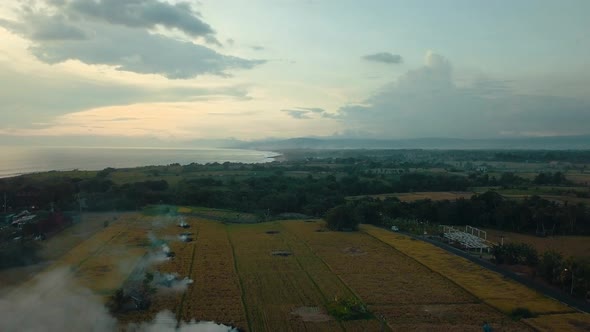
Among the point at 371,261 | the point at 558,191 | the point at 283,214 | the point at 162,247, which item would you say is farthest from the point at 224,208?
the point at 558,191

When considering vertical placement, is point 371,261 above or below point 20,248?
below

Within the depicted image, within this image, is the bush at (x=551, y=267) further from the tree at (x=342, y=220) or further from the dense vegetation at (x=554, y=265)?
the tree at (x=342, y=220)

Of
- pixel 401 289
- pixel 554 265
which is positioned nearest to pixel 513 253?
pixel 554 265

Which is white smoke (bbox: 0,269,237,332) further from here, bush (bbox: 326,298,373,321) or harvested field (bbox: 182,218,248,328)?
bush (bbox: 326,298,373,321)

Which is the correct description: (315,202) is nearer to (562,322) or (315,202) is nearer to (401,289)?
(401,289)

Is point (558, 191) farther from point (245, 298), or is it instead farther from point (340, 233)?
point (245, 298)

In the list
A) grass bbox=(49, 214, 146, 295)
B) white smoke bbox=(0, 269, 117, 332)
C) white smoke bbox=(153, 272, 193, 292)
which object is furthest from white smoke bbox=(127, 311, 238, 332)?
grass bbox=(49, 214, 146, 295)
